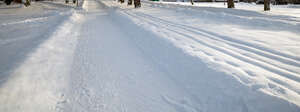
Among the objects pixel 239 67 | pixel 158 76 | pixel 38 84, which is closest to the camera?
pixel 38 84

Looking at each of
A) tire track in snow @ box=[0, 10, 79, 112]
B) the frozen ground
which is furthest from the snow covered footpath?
tire track in snow @ box=[0, 10, 79, 112]

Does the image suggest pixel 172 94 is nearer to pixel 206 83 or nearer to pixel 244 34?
pixel 206 83

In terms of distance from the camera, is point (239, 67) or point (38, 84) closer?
point (38, 84)

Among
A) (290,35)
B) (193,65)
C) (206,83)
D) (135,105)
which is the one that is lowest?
(135,105)

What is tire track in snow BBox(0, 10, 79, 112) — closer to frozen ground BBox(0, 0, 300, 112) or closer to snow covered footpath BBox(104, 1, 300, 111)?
frozen ground BBox(0, 0, 300, 112)

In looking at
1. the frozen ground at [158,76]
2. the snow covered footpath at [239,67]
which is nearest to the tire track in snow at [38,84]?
the frozen ground at [158,76]

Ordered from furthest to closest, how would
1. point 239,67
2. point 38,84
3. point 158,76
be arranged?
1. point 158,76
2. point 239,67
3. point 38,84

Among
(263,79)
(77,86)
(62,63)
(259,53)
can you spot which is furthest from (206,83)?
(62,63)

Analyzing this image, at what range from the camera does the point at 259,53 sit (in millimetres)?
3881

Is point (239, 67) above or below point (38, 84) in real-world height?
above

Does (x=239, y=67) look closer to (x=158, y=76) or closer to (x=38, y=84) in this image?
(x=158, y=76)

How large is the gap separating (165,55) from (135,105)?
6.55 feet

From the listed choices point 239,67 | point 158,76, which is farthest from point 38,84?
point 239,67

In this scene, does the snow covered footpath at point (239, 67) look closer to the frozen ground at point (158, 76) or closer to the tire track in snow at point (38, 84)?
the frozen ground at point (158, 76)
